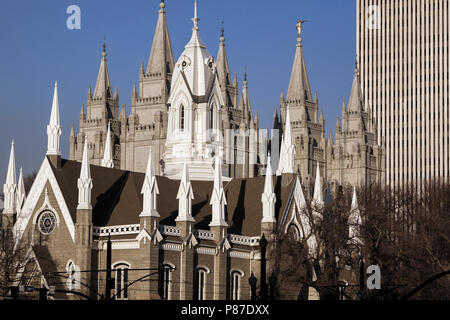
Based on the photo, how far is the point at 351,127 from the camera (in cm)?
16450

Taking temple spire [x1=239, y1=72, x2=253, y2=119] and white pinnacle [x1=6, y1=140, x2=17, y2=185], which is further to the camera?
temple spire [x1=239, y1=72, x2=253, y2=119]

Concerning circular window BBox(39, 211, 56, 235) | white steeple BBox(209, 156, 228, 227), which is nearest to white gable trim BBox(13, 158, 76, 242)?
circular window BBox(39, 211, 56, 235)

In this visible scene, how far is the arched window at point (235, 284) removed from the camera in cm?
9094

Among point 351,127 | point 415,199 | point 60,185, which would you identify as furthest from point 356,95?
point 60,185

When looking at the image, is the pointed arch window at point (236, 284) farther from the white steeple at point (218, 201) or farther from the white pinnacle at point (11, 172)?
the white pinnacle at point (11, 172)

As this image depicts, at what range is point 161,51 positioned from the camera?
147875 millimetres

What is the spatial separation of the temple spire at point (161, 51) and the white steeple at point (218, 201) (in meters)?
58.5

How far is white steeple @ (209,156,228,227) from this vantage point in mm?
88375

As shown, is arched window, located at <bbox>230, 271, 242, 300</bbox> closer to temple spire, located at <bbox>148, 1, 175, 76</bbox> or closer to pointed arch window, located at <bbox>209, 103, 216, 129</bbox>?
pointed arch window, located at <bbox>209, 103, 216, 129</bbox>

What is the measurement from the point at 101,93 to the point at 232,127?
19913 mm

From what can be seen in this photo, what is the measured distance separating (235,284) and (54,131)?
17.0 meters

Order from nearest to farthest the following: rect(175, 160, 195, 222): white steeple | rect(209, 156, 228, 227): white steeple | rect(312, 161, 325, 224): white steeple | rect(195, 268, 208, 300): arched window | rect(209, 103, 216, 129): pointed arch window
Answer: rect(175, 160, 195, 222): white steeple, rect(195, 268, 208, 300): arched window, rect(209, 156, 228, 227): white steeple, rect(312, 161, 325, 224): white steeple, rect(209, 103, 216, 129): pointed arch window

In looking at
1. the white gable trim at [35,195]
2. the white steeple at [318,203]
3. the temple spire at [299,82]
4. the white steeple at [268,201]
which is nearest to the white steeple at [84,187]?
the white gable trim at [35,195]

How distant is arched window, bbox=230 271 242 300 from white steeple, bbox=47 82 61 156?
15.3m
